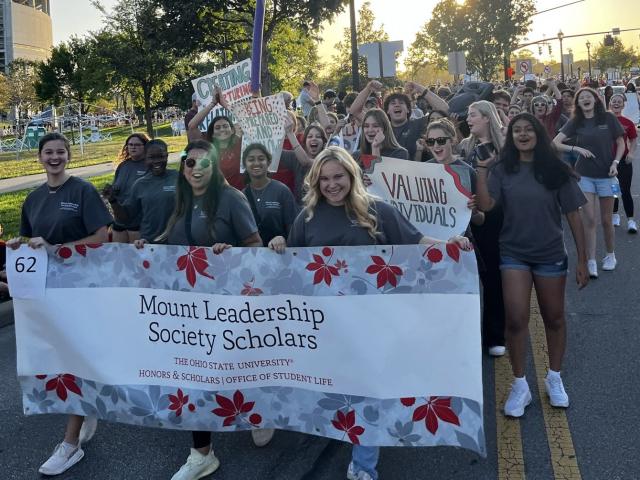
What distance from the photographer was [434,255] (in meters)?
3.28

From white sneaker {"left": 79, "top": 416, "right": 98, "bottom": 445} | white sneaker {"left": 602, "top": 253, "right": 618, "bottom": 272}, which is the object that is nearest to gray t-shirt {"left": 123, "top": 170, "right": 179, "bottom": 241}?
white sneaker {"left": 79, "top": 416, "right": 98, "bottom": 445}

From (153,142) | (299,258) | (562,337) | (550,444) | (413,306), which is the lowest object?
(550,444)

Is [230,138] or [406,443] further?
[230,138]

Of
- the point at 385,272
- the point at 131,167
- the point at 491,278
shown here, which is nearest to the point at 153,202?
the point at 131,167

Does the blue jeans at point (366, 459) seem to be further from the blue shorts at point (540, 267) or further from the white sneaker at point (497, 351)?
the white sneaker at point (497, 351)

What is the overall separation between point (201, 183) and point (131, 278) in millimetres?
661

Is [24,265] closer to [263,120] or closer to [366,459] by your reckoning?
[366,459]

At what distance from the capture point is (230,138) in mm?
5977

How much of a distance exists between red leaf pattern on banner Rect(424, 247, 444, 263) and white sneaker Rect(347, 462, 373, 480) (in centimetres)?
113

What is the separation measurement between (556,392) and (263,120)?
3553mm

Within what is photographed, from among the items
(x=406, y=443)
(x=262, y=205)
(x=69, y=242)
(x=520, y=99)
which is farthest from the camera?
(x=520, y=99)

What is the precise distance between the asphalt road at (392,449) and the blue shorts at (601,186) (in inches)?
105

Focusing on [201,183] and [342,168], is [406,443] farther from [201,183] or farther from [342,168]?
[201,183]

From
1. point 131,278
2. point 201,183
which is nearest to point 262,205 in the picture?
point 201,183
